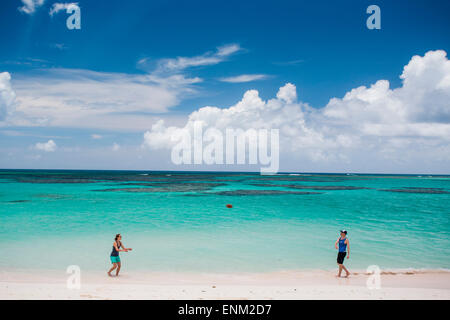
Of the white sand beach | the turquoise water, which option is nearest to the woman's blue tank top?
the white sand beach

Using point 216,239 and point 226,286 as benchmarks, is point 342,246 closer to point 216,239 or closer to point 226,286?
point 226,286

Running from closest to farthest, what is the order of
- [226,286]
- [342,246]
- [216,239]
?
[226,286], [342,246], [216,239]

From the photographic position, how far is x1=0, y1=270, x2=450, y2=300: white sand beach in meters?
8.05

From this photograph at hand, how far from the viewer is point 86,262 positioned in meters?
12.2

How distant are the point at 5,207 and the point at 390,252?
106 ft

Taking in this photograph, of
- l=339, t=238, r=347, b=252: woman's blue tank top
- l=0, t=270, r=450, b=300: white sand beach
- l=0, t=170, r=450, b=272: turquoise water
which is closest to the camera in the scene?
l=0, t=270, r=450, b=300: white sand beach

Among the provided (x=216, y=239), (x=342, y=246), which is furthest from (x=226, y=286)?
(x=216, y=239)

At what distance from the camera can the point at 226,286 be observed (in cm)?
921

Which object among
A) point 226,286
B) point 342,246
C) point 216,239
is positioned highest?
point 342,246

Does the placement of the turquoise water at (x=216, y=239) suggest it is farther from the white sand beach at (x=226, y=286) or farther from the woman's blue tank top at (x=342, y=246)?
the woman's blue tank top at (x=342, y=246)

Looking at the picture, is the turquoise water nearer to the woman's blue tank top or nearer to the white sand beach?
the white sand beach

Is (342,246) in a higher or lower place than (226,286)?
higher
